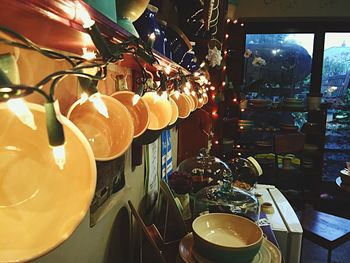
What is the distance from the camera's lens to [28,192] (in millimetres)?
370

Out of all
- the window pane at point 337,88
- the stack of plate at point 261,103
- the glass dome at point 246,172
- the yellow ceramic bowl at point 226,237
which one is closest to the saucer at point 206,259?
the yellow ceramic bowl at point 226,237

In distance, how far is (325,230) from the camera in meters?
2.57

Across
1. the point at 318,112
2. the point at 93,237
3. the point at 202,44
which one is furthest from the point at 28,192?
the point at 318,112

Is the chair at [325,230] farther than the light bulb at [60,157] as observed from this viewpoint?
Yes

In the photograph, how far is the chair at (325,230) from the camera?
2.44 metres

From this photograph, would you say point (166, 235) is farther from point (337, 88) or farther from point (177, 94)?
point (337, 88)

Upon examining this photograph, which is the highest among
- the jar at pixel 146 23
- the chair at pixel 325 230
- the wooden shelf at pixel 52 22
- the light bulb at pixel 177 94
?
the jar at pixel 146 23

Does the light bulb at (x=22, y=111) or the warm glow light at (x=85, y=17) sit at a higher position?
the warm glow light at (x=85, y=17)

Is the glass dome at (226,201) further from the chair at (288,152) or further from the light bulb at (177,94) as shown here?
the chair at (288,152)

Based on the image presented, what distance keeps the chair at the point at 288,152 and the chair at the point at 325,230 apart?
2.74 feet

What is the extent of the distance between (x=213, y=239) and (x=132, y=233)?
41cm

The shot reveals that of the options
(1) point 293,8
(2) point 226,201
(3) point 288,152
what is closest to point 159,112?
(2) point 226,201

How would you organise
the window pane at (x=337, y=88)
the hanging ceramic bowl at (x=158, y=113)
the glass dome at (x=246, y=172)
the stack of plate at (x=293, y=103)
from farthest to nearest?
the window pane at (x=337, y=88), the stack of plate at (x=293, y=103), the glass dome at (x=246, y=172), the hanging ceramic bowl at (x=158, y=113)

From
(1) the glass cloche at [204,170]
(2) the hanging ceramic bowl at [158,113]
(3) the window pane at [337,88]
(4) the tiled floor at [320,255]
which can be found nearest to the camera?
(2) the hanging ceramic bowl at [158,113]
